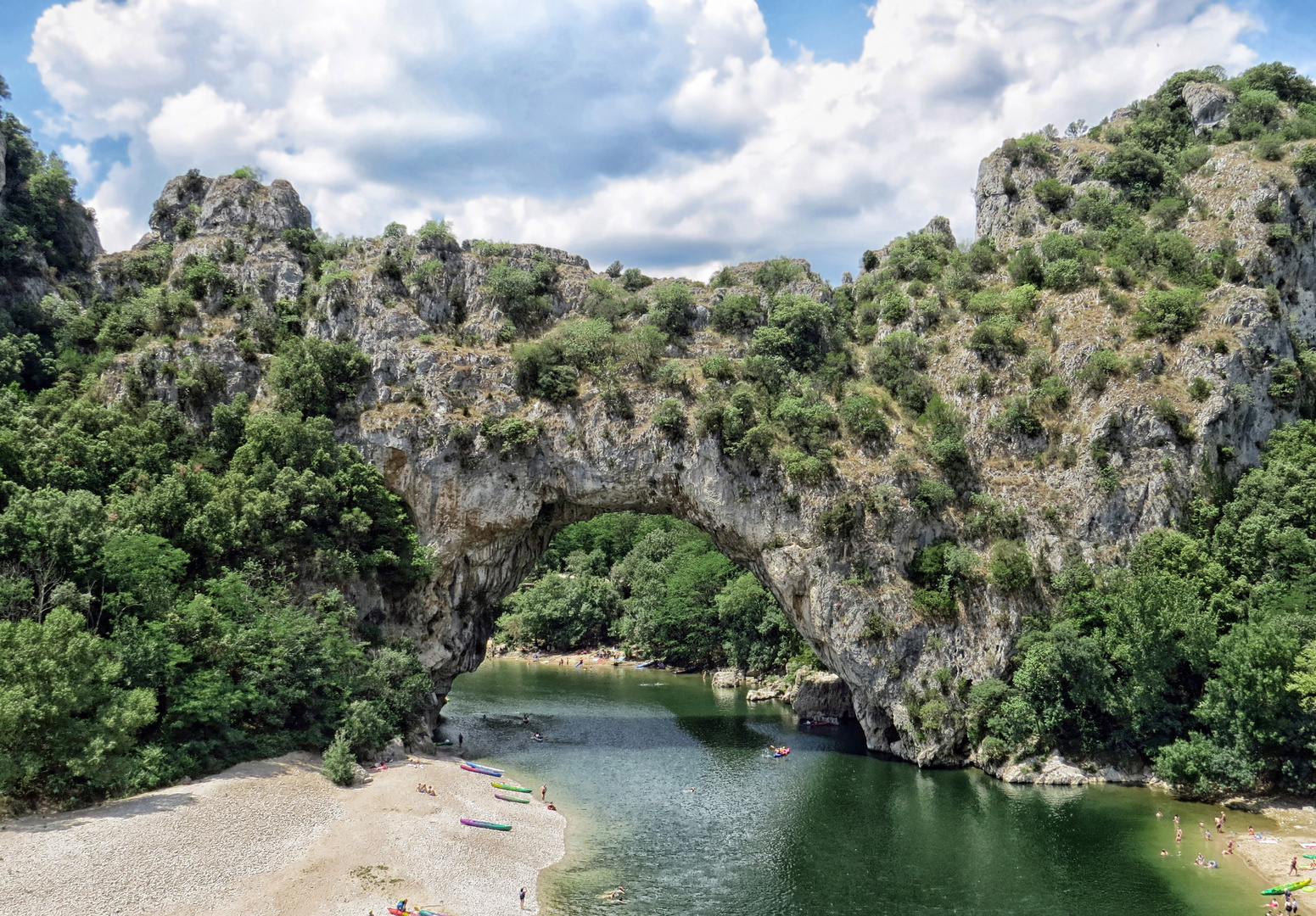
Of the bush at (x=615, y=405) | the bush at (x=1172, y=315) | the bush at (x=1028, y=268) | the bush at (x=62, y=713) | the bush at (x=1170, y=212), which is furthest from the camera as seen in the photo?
the bush at (x=1028, y=268)

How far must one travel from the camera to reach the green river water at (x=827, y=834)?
29.1 meters

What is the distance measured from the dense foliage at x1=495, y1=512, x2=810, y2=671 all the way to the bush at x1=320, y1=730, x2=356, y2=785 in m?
36.8

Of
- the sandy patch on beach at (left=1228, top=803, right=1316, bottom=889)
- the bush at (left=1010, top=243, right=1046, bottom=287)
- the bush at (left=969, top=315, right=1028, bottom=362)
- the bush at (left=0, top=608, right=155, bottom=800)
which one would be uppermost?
the bush at (left=1010, top=243, right=1046, bottom=287)

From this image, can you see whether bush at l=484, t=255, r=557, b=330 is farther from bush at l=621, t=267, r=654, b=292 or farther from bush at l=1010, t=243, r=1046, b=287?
bush at l=1010, t=243, r=1046, b=287

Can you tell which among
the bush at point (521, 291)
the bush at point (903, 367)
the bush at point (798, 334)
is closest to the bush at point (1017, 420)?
the bush at point (903, 367)

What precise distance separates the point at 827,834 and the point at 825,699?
946 inches

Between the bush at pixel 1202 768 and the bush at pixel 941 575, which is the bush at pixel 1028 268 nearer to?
the bush at pixel 941 575

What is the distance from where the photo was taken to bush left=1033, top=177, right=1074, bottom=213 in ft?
213

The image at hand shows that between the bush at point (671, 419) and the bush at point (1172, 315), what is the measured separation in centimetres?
3116

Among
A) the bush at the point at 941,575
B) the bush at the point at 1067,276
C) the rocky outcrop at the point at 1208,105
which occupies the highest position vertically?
the rocky outcrop at the point at 1208,105

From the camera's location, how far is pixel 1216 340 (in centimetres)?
4822

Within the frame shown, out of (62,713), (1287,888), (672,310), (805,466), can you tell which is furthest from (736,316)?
(62,713)

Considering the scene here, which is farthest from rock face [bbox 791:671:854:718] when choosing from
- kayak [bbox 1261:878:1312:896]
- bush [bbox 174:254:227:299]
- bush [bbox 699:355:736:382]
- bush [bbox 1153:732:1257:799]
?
bush [bbox 174:254:227:299]

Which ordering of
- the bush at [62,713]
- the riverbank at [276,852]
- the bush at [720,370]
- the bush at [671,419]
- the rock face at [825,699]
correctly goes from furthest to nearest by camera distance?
the rock face at [825,699], the bush at [720,370], the bush at [671,419], the bush at [62,713], the riverbank at [276,852]
